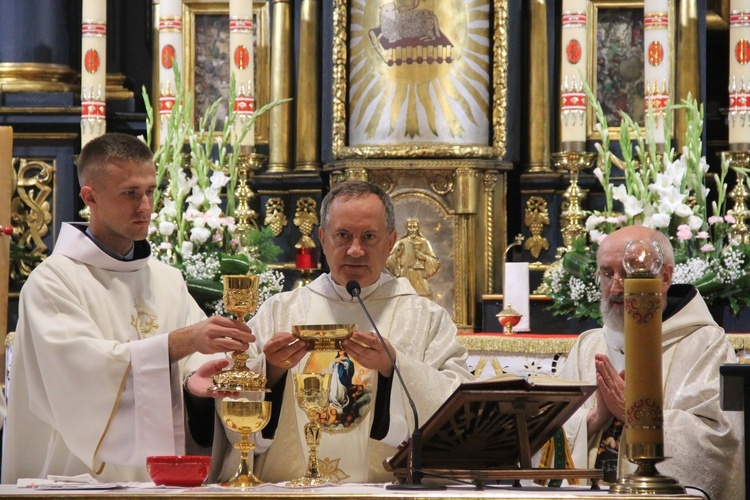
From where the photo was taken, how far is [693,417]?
5.12 m

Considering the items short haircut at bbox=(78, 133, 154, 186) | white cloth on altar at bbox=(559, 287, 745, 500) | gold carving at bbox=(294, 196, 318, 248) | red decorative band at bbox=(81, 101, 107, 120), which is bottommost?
white cloth on altar at bbox=(559, 287, 745, 500)

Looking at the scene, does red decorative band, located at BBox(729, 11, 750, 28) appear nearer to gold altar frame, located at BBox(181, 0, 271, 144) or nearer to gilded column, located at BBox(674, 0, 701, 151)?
gilded column, located at BBox(674, 0, 701, 151)

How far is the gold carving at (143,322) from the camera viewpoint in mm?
4863

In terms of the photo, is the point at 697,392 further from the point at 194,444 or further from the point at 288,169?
the point at 288,169

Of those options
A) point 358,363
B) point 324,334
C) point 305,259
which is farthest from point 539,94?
point 324,334

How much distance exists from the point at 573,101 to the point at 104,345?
4.84 metres

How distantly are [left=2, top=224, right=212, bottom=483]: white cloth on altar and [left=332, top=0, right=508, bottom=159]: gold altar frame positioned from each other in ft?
14.6

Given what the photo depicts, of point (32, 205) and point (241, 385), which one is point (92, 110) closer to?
point (32, 205)

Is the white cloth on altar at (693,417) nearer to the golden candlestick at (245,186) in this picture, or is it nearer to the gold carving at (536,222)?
the golden candlestick at (245,186)

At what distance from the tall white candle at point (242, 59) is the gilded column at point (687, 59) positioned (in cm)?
279

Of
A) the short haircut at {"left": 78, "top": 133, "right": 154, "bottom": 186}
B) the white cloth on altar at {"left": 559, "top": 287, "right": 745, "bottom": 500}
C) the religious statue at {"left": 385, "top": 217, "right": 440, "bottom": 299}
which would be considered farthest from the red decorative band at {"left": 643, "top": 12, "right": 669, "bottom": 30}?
the short haircut at {"left": 78, "top": 133, "right": 154, "bottom": 186}

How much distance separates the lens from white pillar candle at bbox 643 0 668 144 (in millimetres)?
8578

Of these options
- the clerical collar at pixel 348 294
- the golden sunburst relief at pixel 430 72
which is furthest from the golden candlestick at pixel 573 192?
the clerical collar at pixel 348 294

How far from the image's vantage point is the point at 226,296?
384 cm
